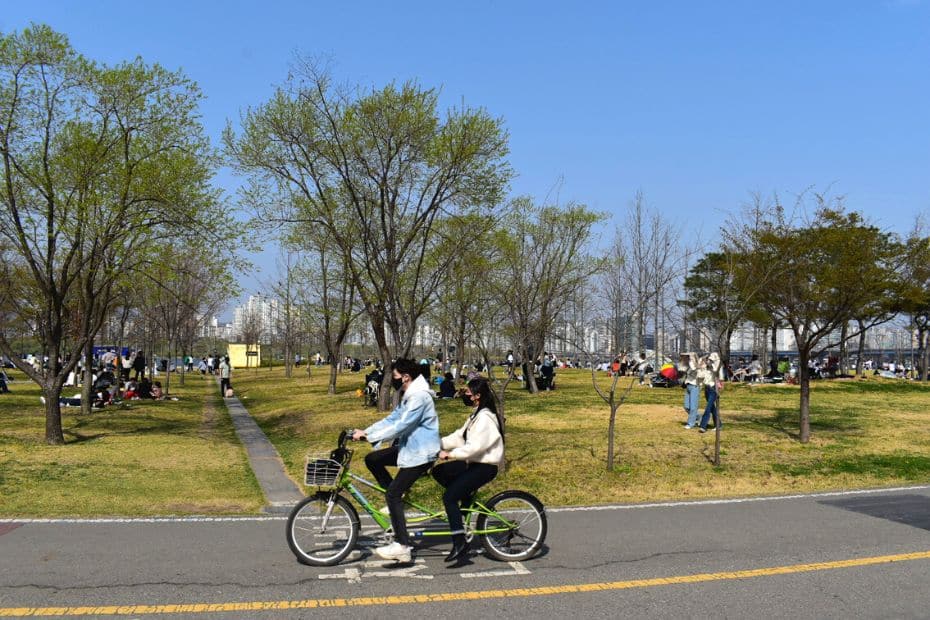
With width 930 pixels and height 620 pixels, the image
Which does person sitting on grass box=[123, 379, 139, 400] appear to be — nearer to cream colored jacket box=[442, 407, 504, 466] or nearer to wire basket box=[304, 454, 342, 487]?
wire basket box=[304, 454, 342, 487]

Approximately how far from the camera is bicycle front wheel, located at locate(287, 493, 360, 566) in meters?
6.27

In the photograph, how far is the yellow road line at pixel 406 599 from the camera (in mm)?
5113

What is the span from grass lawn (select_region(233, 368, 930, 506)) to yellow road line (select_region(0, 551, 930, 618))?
359cm

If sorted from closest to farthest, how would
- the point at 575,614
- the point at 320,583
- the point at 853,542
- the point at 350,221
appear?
the point at 575,614 → the point at 320,583 → the point at 853,542 → the point at 350,221

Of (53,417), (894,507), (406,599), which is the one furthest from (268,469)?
(894,507)

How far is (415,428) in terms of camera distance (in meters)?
6.34

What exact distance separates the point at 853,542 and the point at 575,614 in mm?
3588

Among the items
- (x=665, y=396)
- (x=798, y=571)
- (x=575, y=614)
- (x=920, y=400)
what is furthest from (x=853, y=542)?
(x=920, y=400)

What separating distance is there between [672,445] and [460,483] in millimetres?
8196

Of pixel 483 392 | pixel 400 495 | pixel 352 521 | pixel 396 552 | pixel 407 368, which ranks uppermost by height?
pixel 407 368

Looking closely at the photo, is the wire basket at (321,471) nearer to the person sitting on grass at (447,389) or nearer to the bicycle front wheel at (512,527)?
the bicycle front wheel at (512,527)

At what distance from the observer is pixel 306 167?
18.6 metres

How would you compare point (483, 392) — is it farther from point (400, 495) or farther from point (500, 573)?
point (500, 573)

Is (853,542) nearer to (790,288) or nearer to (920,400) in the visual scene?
(790,288)
